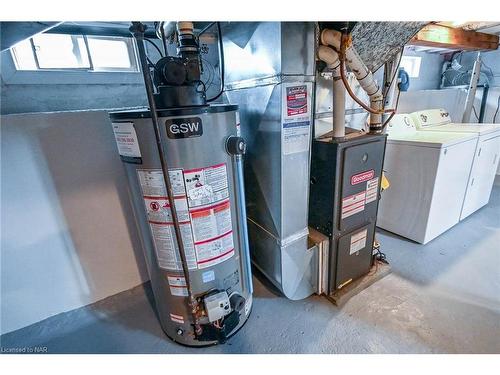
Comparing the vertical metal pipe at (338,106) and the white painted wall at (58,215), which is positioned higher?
the vertical metal pipe at (338,106)

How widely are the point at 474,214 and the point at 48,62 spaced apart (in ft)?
13.1

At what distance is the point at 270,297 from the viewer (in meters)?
1.53

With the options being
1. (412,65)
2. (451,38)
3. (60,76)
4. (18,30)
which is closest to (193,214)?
(18,30)

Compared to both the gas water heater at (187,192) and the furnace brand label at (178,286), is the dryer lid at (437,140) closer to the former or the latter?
the gas water heater at (187,192)

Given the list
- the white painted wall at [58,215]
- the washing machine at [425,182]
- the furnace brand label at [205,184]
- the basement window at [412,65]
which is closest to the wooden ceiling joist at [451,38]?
the washing machine at [425,182]

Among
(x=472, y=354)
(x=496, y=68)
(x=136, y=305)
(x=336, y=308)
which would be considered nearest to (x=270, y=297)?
(x=336, y=308)

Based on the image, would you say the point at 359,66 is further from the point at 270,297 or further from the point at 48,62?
the point at 48,62

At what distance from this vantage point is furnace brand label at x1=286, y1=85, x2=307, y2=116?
3.47ft

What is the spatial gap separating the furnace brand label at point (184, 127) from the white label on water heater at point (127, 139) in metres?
0.15

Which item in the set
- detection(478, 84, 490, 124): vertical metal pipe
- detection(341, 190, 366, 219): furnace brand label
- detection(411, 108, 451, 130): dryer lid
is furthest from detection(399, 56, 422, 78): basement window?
detection(341, 190, 366, 219): furnace brand label

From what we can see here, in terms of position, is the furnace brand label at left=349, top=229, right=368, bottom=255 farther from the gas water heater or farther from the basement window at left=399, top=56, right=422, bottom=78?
the basement window at left=399, top=56, right=422, bottom=78

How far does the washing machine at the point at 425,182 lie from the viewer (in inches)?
69.4

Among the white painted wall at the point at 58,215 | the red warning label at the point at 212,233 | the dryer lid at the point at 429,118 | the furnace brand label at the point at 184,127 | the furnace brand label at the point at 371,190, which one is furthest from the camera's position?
the dryer lid at the point at 429,118

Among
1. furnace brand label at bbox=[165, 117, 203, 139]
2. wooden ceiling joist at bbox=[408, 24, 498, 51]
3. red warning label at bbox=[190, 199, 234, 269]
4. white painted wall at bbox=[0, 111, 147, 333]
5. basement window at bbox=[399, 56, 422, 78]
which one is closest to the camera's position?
furnace brand label at bbox=[165, 117, 203, 139]
